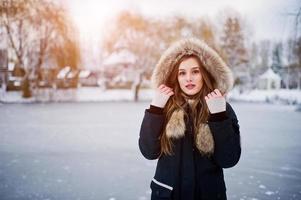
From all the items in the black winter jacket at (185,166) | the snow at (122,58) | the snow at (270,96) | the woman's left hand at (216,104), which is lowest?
the black winter jacket at (185,166)

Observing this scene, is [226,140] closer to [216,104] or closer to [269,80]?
[216,104]

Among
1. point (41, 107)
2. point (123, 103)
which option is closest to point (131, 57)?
point (123, 103)

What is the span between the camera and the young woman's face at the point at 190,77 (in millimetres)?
1489

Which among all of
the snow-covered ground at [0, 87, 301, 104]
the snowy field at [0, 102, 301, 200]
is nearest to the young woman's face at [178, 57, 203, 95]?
the snowy field at [0, 102, 301, 200]

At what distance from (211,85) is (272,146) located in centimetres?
254

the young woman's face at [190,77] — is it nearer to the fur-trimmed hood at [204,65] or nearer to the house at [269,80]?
the fur-trimmed hood at [204,65]

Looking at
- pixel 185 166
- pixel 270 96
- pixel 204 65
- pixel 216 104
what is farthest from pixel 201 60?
pixel 270 96

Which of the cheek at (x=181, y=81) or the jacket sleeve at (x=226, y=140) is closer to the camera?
the jacket sleeve at (x=226, y=140)

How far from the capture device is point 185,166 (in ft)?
4.70

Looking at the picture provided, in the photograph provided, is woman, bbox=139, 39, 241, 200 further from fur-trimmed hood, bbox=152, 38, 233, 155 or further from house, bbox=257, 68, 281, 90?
house, bbox=257, 68, 281, 90

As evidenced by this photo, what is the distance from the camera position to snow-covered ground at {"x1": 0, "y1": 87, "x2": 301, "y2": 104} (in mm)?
3281

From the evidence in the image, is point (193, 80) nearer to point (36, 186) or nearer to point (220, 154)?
point (220, 154)

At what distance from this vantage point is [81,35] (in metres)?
3.84

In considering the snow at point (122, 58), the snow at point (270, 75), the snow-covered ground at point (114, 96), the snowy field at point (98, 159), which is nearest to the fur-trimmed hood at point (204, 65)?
the snowy field at point (98, 159)
